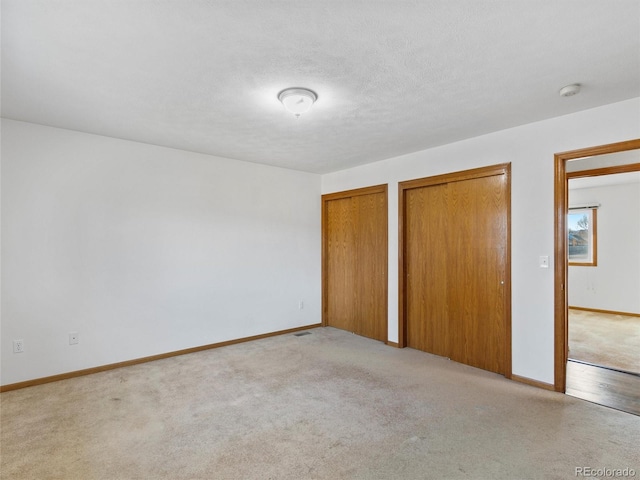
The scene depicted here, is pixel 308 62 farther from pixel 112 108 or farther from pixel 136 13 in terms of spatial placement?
pixel 112 108

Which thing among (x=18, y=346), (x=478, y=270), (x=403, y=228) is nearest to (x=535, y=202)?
(x=478, y=270)

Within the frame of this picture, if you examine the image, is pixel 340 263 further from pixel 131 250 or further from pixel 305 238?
pixel 131 250

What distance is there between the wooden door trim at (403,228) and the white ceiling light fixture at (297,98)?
200 centimetres

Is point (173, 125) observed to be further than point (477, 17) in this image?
Yes

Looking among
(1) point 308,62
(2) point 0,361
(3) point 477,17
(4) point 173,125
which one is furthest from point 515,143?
(2) point 0,361

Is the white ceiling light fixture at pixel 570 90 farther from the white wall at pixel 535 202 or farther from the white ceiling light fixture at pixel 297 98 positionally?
the white ceiling light fixture at pixel 297 98

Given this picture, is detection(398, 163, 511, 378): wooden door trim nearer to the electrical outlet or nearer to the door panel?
the door panel

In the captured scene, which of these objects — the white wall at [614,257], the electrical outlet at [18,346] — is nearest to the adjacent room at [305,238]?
the electrical outlet at [18,346]

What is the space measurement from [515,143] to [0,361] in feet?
17.5

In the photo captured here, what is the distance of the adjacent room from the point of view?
6.28 feet

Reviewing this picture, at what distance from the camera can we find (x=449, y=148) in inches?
151

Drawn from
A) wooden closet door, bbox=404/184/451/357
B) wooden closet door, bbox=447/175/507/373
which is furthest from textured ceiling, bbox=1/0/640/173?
wooden closet door, bbox=404/184/451/357

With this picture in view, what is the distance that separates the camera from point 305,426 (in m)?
2.42

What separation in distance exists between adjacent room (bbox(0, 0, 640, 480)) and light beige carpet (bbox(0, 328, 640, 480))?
0.07 ft
